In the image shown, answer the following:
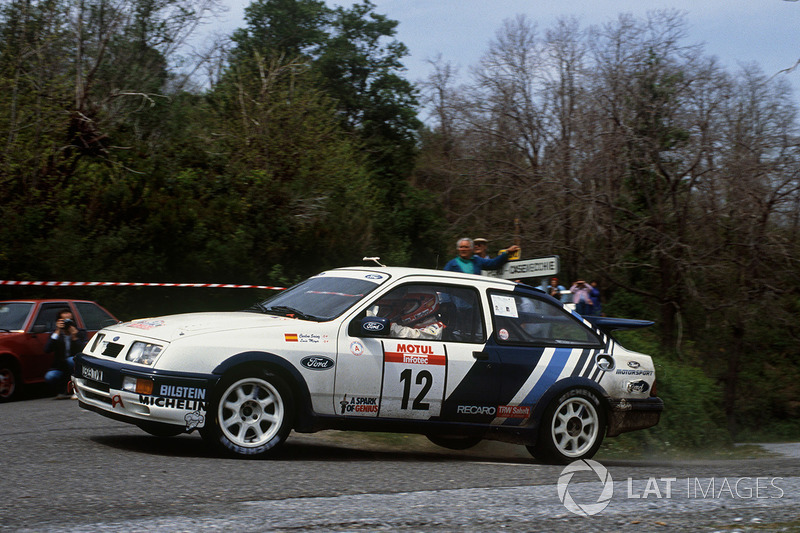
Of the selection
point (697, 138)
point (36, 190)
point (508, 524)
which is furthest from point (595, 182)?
point (508, 524)

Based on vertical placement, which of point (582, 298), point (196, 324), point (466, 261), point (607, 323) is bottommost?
point (196, 324)

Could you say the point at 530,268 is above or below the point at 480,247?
below

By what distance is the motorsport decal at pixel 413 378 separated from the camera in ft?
23.8

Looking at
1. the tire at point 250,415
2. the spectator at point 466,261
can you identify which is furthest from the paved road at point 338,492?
the spectator at point 466,261

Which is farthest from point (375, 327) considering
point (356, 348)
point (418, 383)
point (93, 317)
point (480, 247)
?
point (93, 317)

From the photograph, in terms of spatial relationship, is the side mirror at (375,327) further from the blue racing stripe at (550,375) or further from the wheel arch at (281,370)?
the blue racing stripe at (550,375)

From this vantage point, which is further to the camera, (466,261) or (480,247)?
(480,247)

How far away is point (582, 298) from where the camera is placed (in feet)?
56.2

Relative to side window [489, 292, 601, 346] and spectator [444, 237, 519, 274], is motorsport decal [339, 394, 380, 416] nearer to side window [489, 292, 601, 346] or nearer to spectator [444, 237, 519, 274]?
side window [489, 292, 601, 346]

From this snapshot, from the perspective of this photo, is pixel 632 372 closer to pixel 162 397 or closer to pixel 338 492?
pixel 338 492

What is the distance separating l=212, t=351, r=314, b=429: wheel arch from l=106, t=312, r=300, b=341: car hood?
11.7 inches

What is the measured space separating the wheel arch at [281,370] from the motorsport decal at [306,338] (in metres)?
0.19

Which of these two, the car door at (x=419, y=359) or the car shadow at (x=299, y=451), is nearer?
the car shadow at (x=299, y=451)

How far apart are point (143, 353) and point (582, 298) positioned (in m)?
11.8
